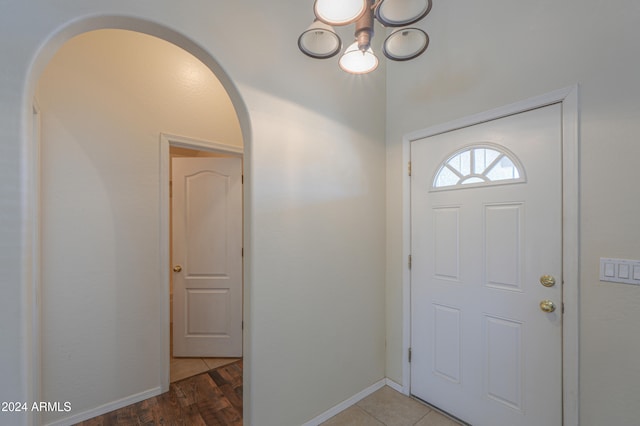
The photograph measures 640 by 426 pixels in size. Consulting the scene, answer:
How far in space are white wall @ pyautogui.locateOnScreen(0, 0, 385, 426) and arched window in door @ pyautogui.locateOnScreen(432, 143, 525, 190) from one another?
1.75 feet

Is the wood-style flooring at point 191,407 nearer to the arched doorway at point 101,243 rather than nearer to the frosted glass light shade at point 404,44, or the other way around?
the arched doorway at point 101,243

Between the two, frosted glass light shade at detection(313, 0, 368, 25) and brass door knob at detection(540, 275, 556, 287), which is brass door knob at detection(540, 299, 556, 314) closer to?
brass door knob at detection(540, 275, 556, 287)

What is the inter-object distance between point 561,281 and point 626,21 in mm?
1307

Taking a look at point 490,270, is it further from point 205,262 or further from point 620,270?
point 205,262

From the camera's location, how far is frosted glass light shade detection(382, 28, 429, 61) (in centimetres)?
124

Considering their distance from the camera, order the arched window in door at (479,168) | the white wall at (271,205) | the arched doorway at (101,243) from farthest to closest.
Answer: the arched doorway at (101,243) < the arched window in door at (479,168) < the white wall at (271,205)

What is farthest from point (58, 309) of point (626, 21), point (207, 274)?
point (626, 21)

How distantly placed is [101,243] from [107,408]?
1.21 meters


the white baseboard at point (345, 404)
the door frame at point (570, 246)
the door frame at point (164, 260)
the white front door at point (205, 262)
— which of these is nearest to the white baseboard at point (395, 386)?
the white baseboard at point (345, 404)

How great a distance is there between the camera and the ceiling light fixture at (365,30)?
3.31ft

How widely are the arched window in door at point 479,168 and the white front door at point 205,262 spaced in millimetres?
1944

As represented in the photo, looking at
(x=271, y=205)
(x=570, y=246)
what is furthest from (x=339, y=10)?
(x=570, y=246)

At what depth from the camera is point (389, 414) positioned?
1861 mm

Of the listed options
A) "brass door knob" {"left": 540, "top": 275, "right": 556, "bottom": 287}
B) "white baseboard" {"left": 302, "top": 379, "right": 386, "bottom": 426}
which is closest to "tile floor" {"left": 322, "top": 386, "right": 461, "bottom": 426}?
"white baseboard" {"left": 302, "top": 379, "right": 386, "bottom": 426}
